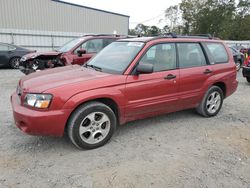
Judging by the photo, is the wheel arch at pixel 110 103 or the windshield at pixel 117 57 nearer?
the wheel arch at pixel 110 103

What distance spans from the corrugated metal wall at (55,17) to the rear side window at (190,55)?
59.3 ft

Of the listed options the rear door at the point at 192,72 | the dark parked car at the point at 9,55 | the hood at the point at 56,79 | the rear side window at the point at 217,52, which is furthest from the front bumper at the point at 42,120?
the dark parked car at the point at 9,55

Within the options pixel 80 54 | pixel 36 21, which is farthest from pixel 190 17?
pixel 80 54

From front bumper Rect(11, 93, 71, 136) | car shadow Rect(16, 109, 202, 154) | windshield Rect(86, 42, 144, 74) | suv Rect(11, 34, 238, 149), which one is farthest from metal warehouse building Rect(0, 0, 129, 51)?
front bumper Rect(11, 93, 71, 136)

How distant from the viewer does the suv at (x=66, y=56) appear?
7.62m

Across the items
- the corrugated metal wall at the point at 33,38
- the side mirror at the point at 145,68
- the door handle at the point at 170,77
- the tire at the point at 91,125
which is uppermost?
the corrugated metal wall at the point at 33,38

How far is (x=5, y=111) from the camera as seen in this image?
4.96 m

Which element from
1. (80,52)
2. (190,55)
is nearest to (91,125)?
(190,55)

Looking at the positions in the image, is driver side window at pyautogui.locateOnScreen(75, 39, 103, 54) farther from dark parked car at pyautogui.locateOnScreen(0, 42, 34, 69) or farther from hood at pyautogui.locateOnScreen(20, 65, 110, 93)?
dark parked car at pyautogui.locateOnScreen(0, 42, 34, 69)

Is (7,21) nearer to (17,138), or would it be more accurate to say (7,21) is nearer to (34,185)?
(17,138)

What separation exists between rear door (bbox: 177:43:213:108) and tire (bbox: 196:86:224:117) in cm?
20

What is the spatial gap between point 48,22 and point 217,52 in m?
18.5

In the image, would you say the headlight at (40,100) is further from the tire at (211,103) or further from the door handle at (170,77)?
the tire at (211,103)

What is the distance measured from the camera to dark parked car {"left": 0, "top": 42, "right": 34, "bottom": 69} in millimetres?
11178
